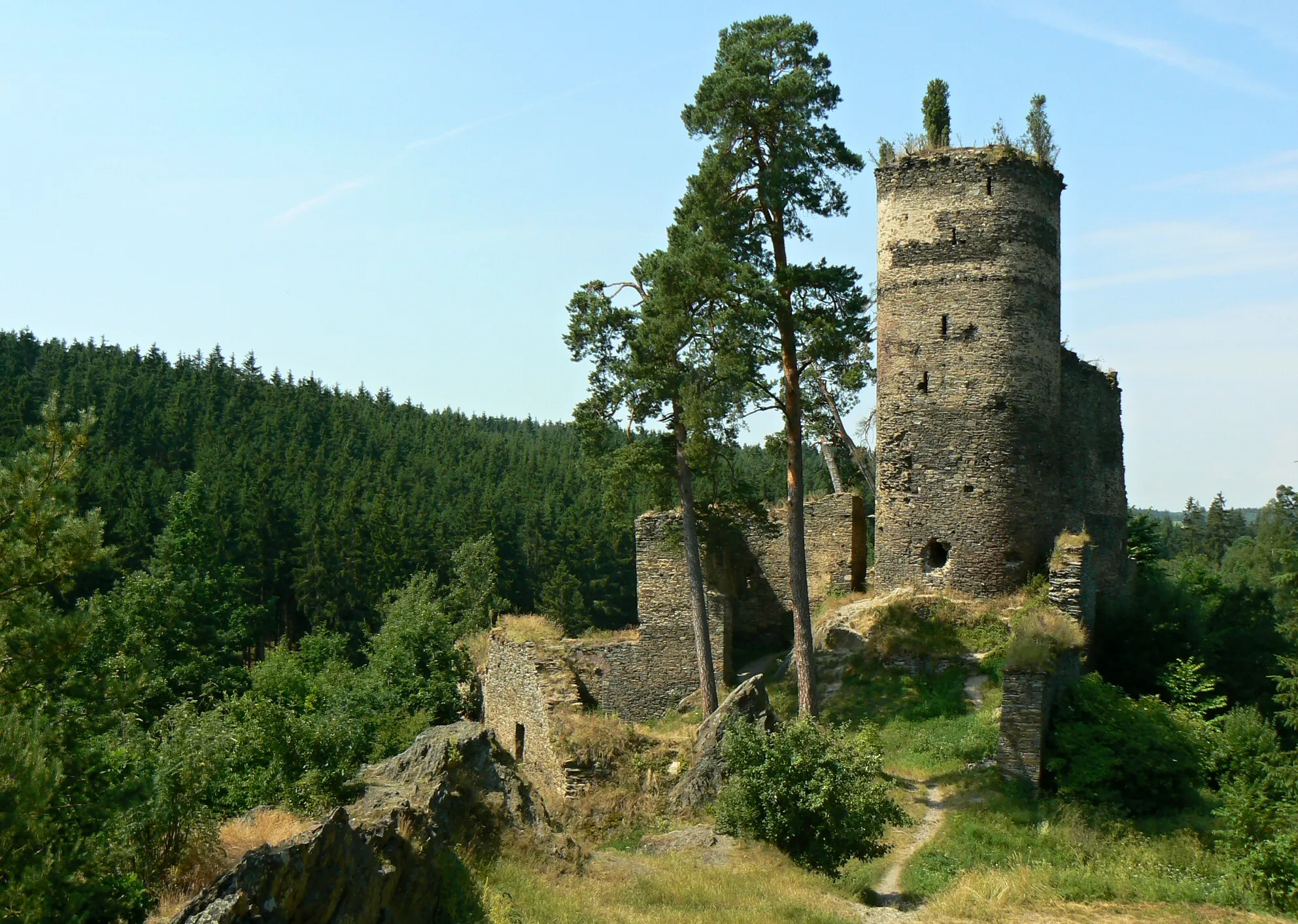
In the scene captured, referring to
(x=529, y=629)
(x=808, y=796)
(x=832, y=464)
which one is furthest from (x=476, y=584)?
(x=808, y=796)

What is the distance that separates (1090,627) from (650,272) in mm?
11548

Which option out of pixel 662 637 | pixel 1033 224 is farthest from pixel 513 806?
pixel 1033 224

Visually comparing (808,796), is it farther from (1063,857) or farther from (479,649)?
(479,649)

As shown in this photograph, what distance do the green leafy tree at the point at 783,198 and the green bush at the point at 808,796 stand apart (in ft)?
17.1

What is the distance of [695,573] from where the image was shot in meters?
23.0

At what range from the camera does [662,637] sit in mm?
24859

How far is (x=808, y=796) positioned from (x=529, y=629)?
12741mm

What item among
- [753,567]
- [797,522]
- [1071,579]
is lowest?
[1071,579]

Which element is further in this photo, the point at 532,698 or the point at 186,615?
the point at 186,615

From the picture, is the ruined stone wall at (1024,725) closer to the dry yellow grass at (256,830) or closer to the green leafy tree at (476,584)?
the dry yellow grass at (256,830)

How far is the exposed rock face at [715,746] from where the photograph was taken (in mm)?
18156

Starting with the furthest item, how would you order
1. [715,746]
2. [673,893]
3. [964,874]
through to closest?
[715,746], [964,874], [673,893]

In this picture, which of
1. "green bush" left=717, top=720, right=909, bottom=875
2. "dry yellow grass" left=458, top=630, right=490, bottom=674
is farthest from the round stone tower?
"dry yellow grass" left=458, top=630, right=490, bottom=674

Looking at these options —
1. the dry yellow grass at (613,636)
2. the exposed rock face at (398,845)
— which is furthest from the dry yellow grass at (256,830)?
the dry yellow grass at (613,636)
